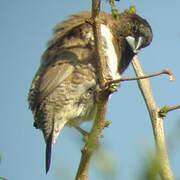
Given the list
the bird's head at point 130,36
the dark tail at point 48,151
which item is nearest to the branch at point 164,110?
the bird's head at point 130,36

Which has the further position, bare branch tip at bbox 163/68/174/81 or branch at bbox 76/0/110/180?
branch at bbox 76/0/110/180

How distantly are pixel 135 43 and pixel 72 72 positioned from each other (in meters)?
1.03

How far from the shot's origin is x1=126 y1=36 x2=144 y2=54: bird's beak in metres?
4.39

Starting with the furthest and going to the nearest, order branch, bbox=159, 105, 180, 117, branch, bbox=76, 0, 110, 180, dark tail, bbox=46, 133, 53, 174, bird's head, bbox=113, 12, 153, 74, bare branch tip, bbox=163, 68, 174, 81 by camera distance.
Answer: bird's head, bbox=113, 12, 153, 74 → dark tail, bbox=46, 133, 53, 174 → branch, bbox=159, 105, 180, 117 → branch, bbox=76, 0, 110, 180 → bare branch tip, bbox=163, 68, 174, 81

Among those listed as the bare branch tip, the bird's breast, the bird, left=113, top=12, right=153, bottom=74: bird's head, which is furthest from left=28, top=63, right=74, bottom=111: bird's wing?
the bare branch tip

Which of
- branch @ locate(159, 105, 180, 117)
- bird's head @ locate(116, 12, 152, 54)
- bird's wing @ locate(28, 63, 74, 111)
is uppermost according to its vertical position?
bird's head @ locate(116, 12, 152, 54)

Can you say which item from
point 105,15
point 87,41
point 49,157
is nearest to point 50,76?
point 87,41

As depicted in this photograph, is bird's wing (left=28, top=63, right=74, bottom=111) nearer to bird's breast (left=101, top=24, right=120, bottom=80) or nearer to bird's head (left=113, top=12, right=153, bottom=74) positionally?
bird's breast (left=101, top=24, right=120, bottom=80)

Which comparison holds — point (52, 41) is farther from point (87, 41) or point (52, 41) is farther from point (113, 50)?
point (113, 50)

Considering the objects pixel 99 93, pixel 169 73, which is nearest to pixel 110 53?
pixel 99 93

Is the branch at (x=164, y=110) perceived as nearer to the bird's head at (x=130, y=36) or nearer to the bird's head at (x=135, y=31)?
the bird's head at (x=130, y=36)

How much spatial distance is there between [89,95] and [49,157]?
0.88 metres

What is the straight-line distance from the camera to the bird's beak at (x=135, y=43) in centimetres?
439

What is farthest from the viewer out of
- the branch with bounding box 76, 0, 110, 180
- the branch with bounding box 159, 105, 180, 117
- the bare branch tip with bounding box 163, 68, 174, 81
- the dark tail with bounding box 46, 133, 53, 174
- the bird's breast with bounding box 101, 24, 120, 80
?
the bird's breast with bounding box 101, 24, 120, 80
